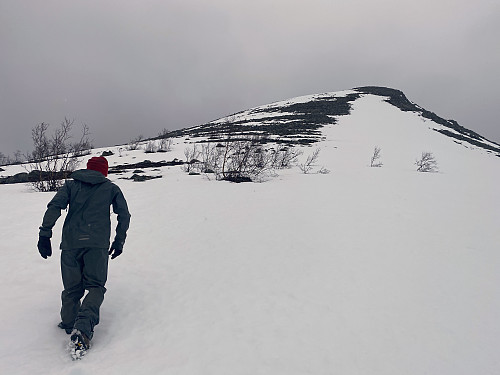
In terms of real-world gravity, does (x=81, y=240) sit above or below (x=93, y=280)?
above

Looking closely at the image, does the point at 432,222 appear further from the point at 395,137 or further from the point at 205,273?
the point at 395,137

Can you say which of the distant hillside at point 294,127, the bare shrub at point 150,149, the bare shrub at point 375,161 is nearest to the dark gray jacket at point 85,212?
the bare shrub at point 375,161

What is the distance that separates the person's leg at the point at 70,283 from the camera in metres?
3.41

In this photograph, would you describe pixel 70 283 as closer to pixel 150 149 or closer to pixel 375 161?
pixel 375 161

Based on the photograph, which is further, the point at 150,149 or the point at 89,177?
the point at 150,149

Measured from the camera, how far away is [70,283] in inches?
135

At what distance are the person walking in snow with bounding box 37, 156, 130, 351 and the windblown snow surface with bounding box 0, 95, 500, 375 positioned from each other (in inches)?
17.6

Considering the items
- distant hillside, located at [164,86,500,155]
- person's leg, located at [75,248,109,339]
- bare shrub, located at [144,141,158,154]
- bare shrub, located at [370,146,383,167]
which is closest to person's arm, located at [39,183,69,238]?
person's leg, located at [75,248,109,339]

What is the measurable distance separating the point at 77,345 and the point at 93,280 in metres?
0.69

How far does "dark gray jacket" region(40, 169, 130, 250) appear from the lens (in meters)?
3.41

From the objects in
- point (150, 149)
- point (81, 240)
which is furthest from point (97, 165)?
point (150, 149)

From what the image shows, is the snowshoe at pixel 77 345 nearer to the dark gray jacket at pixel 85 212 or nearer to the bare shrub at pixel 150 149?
the dark gray jacket at pixel 85 212

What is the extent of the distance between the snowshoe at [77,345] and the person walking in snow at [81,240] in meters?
0.18

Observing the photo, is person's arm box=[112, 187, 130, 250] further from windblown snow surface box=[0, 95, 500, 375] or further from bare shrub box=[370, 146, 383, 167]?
bare shrub box=[370, 146, 383, 167]
